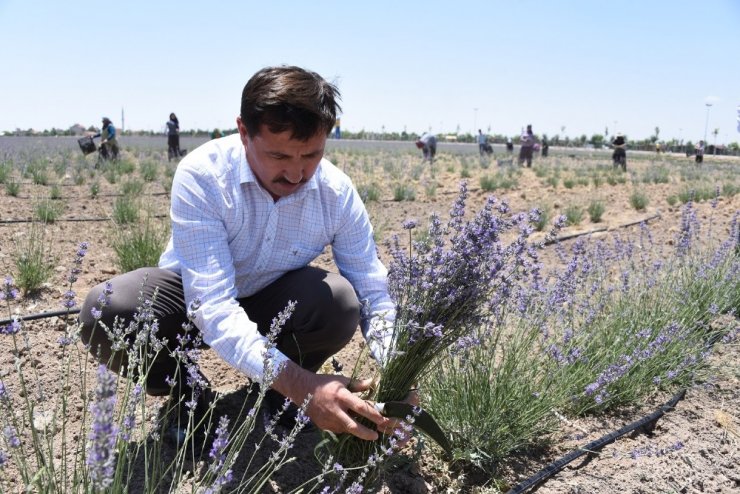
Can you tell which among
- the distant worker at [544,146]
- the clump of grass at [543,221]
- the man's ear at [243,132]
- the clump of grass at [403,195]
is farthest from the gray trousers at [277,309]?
the distant worker at [544,146]

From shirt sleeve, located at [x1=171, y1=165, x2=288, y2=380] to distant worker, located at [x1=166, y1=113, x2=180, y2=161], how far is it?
13.9m

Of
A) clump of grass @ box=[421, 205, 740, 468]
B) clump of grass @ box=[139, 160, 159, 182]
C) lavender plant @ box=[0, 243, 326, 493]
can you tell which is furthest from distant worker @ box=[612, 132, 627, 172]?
lavender plant @ box=[0, 243, 326, 493]

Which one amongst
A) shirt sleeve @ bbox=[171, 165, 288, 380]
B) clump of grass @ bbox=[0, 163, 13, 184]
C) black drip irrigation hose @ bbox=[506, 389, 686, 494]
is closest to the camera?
shirt sleeve @ bbox=[171, 165, 288, 380]

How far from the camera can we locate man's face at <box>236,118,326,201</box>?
192 cm

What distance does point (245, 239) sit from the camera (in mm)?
2221

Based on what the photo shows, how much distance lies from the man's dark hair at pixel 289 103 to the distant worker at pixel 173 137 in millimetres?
14000

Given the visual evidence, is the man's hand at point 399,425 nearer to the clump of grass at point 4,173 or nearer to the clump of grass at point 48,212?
the clump of grass at point 48,212

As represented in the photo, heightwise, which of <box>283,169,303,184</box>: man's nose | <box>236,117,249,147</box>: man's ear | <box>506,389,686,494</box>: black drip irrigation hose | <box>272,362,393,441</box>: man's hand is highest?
<box>236,117,249,147</box>: man's ear

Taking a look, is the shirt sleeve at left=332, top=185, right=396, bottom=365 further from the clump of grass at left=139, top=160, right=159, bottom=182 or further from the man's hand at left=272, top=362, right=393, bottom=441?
the clump of grass at left=139, top=160, right=159, bottom=182

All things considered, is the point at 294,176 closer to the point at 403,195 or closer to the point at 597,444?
the point at 597,444

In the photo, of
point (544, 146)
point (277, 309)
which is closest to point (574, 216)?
point (277, 309)

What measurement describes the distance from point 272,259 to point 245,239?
0.13 metres

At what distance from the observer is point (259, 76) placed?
78.5 inches

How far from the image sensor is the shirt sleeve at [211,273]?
1812 millimetres
